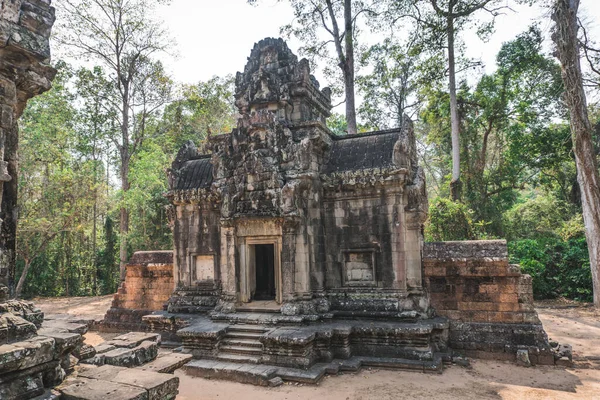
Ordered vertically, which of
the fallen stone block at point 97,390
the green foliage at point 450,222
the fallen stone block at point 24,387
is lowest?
the fallen stone block at point 97,390

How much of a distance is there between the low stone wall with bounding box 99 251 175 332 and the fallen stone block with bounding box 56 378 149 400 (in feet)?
26.3

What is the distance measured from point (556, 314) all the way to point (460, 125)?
1040cm

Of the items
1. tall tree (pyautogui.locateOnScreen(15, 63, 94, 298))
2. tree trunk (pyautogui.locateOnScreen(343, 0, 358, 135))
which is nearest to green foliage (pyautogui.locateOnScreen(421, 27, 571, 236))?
tree trunk (pyautogui.locateOnScreen(343, 0, 358, 135))

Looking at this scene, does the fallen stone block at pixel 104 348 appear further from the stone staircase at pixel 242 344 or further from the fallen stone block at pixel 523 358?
the fallen stone block at pixel 523 358

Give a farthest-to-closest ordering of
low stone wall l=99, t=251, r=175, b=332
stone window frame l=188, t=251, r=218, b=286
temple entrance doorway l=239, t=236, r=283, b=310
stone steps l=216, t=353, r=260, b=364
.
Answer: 1. low stone wall l=99, t=251, r=175, b=332
2. stone window frame l=188, t=251, r=218, b=286
3. temple entrance doorway l=239, t=236, r=283, b=310
4. stone steps l=216, t=353, r=260, b=364

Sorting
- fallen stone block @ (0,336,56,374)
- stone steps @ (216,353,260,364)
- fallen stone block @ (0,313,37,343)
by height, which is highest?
fallen stone block @ (0,313,37,343)

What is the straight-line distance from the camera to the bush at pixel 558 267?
14266 millimetres

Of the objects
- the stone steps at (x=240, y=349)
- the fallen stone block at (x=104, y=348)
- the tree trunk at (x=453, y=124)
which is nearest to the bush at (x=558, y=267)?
the tree trunk at (x=453, y=124)

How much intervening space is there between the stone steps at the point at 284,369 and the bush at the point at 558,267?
9.76 m

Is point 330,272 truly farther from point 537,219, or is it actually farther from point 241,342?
point 537,219

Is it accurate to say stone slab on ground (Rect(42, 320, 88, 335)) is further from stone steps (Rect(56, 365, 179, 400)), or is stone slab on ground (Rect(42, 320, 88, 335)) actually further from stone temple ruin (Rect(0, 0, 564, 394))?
stone temple ruin (Rect(0, 0, 564, 394))

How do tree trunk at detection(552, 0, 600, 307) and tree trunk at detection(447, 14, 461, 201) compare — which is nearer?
tree trunk at detection(552, 0, 600, 307)

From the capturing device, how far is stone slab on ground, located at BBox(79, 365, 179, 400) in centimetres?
380

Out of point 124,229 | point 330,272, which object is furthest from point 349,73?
point 124,229
